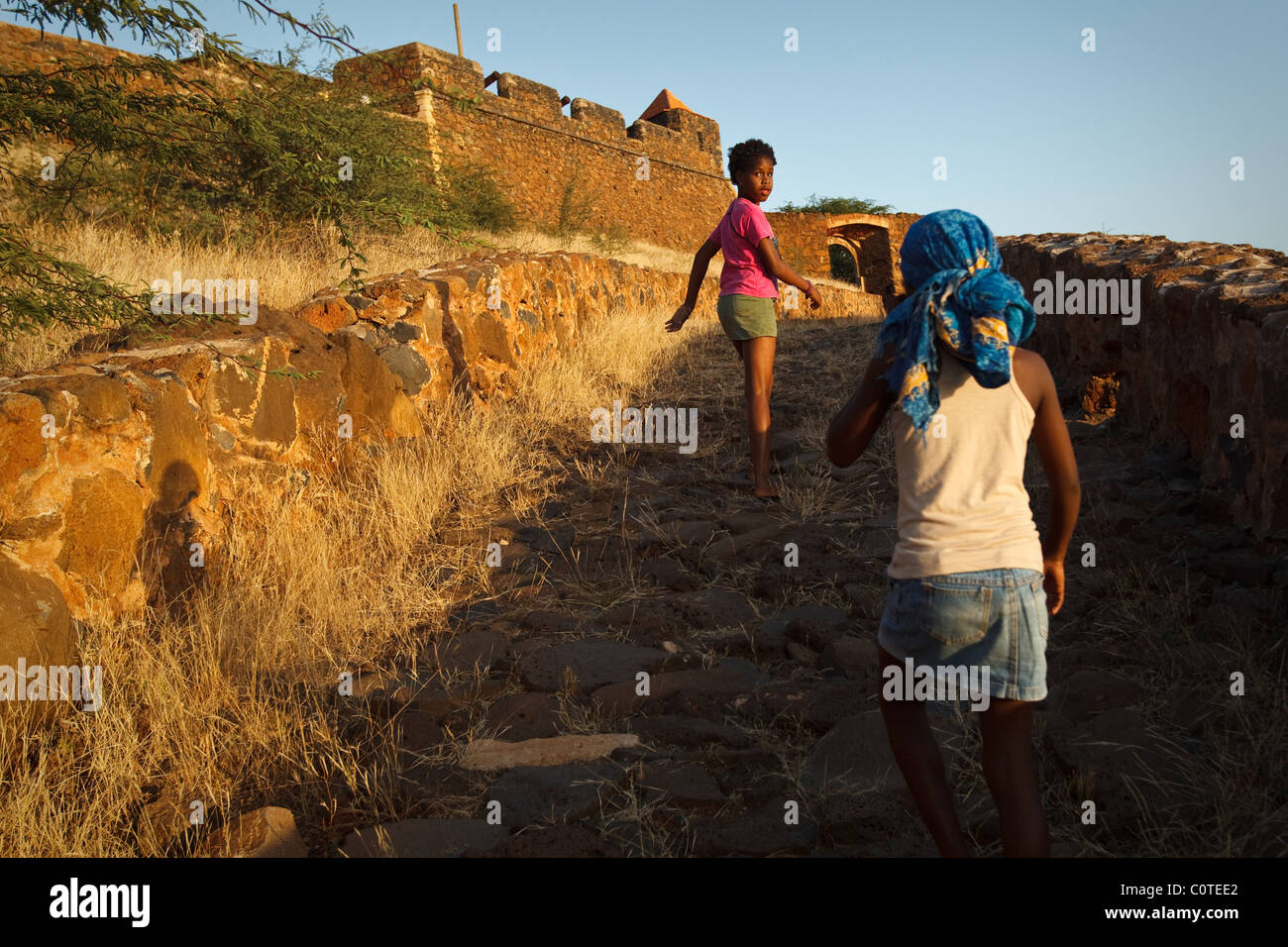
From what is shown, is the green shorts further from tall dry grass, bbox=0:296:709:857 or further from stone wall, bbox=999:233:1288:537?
stone wall, bbox=999:233:1288:537

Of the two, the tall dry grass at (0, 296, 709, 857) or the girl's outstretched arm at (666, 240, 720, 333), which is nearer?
the tall dry grass at (0, 296, 709, 857)

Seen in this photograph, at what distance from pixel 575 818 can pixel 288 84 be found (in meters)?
9.55

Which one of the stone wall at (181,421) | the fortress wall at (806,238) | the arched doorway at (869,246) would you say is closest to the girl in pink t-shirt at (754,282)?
the stone wall at (181,421)

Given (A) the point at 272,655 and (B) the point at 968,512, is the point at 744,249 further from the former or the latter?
(B) the point at 968,512

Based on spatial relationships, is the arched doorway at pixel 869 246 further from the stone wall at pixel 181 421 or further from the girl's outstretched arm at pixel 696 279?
the girl's outstretched arm at pixel 696 279

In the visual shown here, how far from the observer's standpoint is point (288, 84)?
9.65m

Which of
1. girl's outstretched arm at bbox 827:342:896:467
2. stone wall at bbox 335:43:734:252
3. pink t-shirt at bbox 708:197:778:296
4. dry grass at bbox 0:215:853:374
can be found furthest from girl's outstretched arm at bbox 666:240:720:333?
stone wall at bbox 335:43:734:252

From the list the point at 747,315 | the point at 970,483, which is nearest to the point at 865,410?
the point at 970,483

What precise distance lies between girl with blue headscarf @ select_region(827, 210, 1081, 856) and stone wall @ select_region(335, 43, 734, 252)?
13.3 m

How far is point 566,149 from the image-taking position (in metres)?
21.9

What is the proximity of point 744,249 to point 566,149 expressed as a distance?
18.2 meters

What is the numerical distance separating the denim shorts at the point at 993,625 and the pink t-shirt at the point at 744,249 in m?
3.53

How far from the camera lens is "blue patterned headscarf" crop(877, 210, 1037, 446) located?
1856mm

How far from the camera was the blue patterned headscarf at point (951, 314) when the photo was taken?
1.86 m
